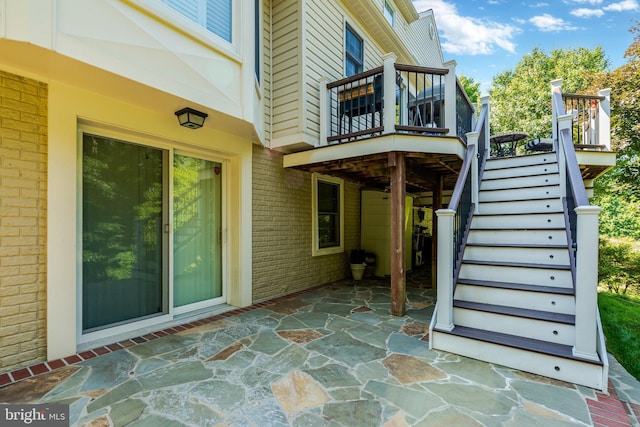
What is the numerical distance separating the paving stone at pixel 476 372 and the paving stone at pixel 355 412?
89 cm

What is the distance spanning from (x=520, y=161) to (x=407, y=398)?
15.7 ft

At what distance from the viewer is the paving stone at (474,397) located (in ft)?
6.99

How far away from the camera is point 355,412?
82.4 inches

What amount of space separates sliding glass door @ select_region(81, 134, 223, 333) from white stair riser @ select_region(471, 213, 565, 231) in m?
3.83

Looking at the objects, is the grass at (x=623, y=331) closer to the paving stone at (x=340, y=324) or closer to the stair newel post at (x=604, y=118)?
the paving stone at (x=340, y=324)

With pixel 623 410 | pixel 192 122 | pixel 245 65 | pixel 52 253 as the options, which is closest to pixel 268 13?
pixel 245 65

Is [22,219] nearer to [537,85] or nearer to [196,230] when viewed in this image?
[196,230]

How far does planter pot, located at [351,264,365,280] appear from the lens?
670cm

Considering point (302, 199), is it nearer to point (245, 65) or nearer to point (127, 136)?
point (245, 65)

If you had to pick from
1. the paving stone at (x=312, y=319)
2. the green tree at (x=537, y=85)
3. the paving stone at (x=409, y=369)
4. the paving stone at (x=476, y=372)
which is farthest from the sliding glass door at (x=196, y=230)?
the green tree at (x=537, y=85)

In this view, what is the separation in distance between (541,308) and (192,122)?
164 inches

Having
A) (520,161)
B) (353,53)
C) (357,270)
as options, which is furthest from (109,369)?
(353,53)

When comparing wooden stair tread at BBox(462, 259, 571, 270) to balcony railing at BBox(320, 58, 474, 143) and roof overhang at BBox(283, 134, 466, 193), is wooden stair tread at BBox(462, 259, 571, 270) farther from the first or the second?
balcony railing at BBox(320, 58, 474, 143)

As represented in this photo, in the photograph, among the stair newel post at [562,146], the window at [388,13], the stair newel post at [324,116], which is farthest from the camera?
the window at [388,13]
